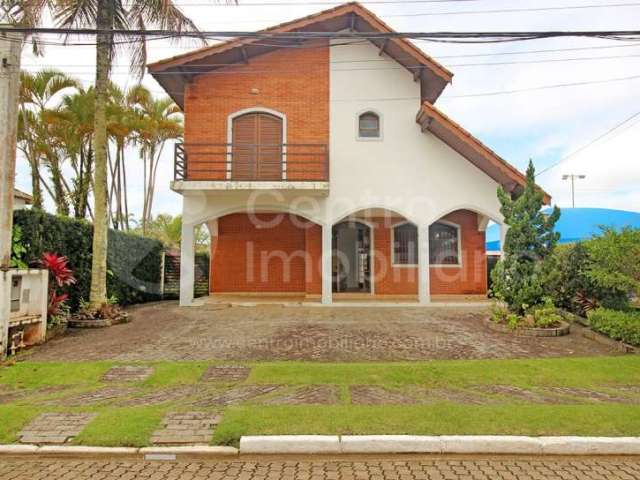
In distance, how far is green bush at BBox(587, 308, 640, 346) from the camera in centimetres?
685

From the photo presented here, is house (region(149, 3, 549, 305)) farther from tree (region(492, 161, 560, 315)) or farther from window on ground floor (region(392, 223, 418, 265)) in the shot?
tree (region(492, 161, 560, 315))

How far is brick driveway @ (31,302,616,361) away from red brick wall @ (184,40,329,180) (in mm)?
4782

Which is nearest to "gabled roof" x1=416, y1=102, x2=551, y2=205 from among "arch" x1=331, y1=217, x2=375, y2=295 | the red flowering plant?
"arch" x1=331, y1=217, x2=375, y2=295

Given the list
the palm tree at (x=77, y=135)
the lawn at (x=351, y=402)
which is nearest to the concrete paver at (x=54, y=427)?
the lawn at (x=351, y=402)

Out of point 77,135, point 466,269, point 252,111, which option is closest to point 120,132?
point 77,135

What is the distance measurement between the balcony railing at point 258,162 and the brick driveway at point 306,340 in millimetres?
4031

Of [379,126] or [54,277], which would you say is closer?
[54,277]

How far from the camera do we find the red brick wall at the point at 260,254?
1428 centimetres

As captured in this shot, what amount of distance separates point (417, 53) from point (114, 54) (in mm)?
Result: 7808

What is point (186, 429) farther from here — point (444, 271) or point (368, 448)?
point (444, 271)

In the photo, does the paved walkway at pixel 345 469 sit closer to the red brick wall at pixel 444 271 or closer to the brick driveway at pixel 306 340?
the brick driveway at pixel 306 340

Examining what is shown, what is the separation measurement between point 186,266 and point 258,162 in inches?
141

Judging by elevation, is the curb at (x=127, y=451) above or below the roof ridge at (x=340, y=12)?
below

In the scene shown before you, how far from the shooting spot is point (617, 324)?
7160mm
